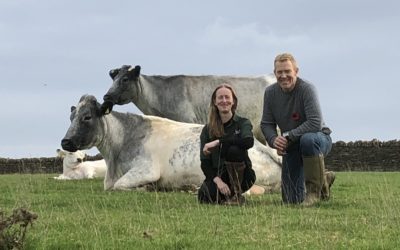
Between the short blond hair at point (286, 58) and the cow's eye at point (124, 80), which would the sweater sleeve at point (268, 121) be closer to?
the short blond hair at point (286, 58)

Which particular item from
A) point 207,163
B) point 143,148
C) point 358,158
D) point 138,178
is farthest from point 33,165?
point 207,163

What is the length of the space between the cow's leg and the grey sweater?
95.3 inches

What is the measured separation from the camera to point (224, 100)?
24.5 feet

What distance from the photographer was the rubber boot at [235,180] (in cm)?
755

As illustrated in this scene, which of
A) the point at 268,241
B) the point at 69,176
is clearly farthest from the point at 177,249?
the point at 69,176

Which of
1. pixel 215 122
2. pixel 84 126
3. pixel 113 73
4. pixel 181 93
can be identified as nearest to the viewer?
pixel 215 122

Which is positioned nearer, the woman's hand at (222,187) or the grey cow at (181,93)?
the woman's hand at (222,187)

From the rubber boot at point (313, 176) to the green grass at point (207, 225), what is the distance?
155mm

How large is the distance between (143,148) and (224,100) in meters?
3.25

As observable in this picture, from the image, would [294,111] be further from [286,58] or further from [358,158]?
→ [358,158]

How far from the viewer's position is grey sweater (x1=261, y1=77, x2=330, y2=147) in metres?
7.72

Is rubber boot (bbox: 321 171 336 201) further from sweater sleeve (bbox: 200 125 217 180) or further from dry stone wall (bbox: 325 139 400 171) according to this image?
dry stone wall (bbox: 325 139 400 171)

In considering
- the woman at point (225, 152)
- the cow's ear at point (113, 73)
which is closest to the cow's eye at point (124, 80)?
the cow's ear at point (113, 73)

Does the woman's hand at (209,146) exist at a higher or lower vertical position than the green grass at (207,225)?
higher
